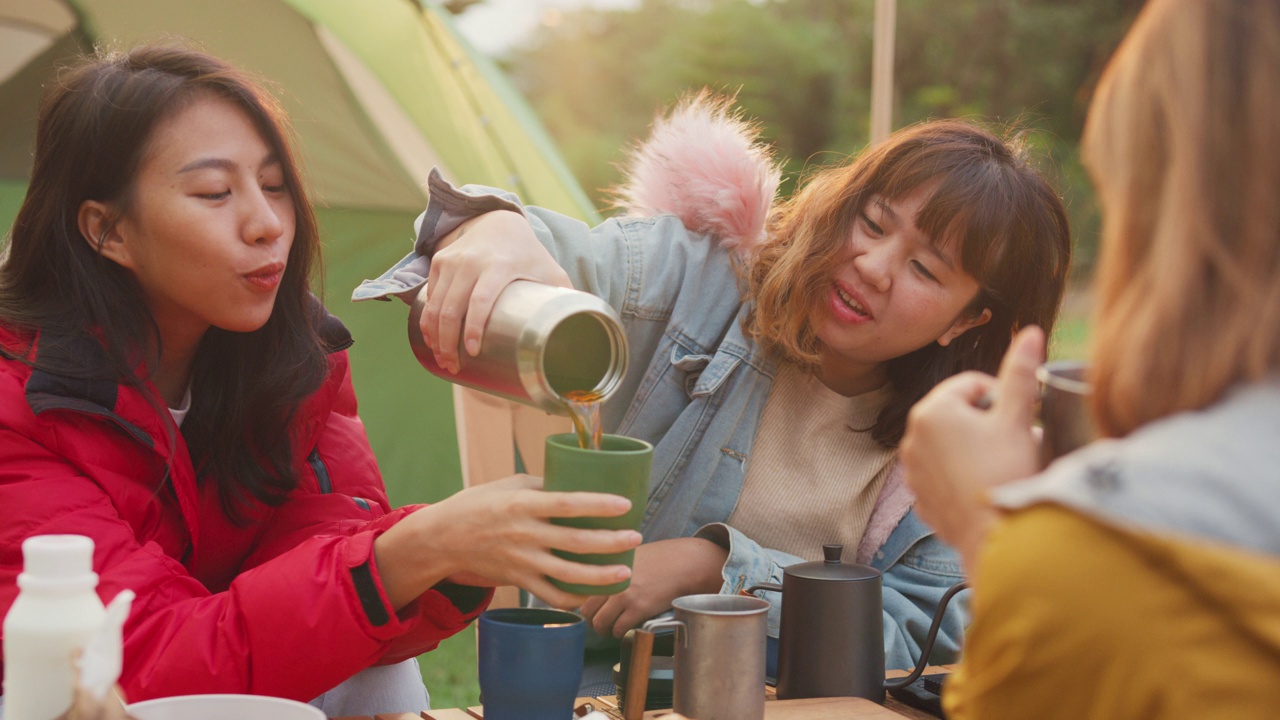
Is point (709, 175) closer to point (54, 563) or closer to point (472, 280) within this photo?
point (472, 280)

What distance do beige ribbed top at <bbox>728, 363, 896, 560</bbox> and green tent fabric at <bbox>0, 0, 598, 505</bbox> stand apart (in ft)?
4.85

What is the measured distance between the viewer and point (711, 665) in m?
1.19

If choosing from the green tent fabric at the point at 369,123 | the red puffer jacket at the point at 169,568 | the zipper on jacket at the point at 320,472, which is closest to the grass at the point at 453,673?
the green tent fabric at the point at 369,123

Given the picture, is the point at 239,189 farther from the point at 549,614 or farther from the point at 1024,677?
the point at 1024,677

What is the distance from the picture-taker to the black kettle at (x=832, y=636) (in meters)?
1.34

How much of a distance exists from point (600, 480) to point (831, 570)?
1.43 feet

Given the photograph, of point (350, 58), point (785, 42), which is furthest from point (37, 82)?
point (785, 42)

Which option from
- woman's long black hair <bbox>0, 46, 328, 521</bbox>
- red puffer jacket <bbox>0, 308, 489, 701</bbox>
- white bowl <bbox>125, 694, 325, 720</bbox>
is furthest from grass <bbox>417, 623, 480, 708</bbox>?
white bowl <bbox>125, 694, 325, 720</bbox>

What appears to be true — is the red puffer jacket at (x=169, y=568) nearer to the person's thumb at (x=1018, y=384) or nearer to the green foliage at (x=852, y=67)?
the person's thumb at (x=1018, y=384)

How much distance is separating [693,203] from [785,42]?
595 inches

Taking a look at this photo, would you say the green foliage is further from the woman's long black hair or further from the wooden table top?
the wooden table top

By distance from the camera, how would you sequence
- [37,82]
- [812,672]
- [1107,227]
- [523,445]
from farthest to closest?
[37,82] < [523,445] < [812,672] < [1107,227]

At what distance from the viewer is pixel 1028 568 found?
27.9 inches

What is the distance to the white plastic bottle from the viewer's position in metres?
0.83
